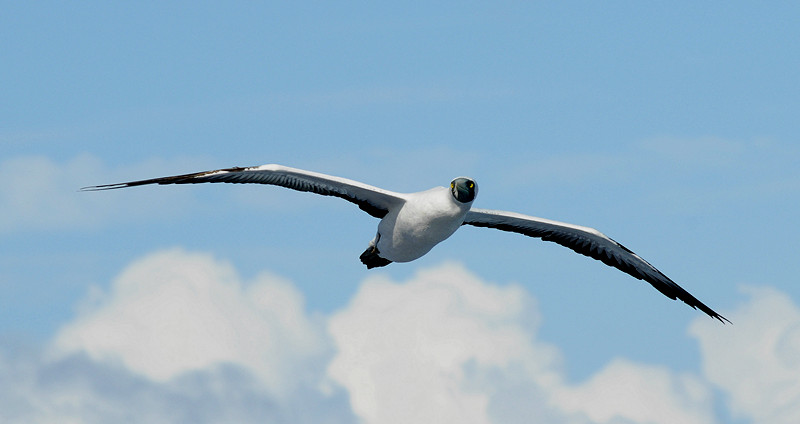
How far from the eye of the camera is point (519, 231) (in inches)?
964

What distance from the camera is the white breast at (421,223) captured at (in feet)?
70.7

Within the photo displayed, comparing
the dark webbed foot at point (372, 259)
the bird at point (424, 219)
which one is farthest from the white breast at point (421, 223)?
the dark webbed foot at point (372, 259)

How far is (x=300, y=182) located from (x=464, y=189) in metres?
3.42

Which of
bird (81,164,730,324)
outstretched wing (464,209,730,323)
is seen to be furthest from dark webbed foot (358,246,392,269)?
outstretched wing (464,209,730,323)

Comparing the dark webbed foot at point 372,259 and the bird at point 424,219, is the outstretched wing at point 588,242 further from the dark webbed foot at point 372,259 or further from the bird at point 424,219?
the dark webbed foot at point 372,259

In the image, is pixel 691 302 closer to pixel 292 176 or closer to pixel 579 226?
pixel 579 226

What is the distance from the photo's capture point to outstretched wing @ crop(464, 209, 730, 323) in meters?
23.5

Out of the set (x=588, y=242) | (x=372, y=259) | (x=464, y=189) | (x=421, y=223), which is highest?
(x=464, y=189)

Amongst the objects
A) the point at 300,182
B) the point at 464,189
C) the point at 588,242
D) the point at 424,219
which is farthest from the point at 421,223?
the point at 588,242

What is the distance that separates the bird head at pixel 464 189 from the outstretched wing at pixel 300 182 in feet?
5.15

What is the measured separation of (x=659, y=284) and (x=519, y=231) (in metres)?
3.83

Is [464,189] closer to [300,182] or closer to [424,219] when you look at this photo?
[424,219]

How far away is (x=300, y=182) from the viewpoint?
21562mm

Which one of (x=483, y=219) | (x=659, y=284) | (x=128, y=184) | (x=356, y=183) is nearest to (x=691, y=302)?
(x=659, y=284)
